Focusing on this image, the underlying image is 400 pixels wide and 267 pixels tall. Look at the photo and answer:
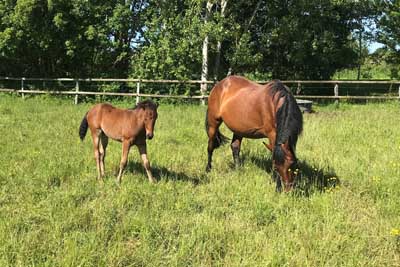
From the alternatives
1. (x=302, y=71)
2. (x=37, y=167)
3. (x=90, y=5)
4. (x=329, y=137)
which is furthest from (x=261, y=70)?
(x=37, y=167)

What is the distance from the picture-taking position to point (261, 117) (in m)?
6.89

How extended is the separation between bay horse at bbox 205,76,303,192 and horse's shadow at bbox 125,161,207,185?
2.30ft

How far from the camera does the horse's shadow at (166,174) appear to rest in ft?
21.7

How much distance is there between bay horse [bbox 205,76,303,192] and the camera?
5.79 meters

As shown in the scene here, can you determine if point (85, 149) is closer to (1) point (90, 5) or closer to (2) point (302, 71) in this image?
(1) point (90, 5)

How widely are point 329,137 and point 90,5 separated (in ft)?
43.6

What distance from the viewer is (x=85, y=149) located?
27.8 ft

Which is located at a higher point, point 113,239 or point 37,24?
point 37,24

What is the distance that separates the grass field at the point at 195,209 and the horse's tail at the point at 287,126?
1.87 feet

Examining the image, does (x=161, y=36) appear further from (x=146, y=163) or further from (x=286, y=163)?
(x=286, y=163)

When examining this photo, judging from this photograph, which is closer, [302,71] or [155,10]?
[155,10]

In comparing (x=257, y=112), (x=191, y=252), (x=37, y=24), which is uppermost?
(x=37, y=24)

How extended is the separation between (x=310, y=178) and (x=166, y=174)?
226 centimetres

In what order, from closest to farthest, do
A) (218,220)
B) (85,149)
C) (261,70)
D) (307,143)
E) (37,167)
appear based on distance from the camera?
(218,220)
(37,167)
(85,149)
(307,143)
(261,70)
